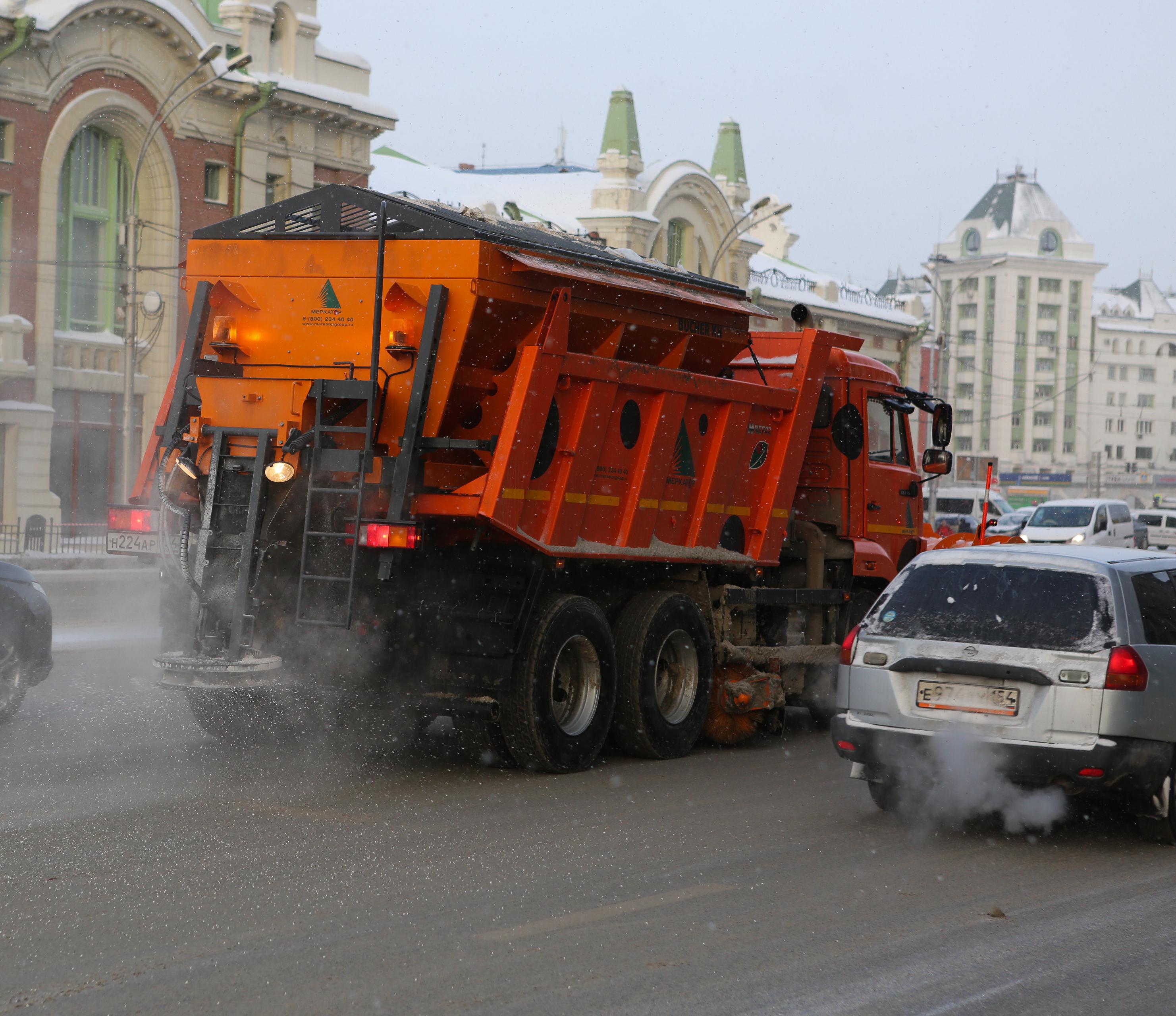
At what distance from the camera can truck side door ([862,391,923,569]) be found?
13469mm

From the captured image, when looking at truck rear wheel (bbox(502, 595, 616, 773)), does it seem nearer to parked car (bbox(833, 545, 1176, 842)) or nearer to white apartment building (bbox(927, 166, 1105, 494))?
parked car (bbox(833, 545, 1176, 842))

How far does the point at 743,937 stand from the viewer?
6332 millimetres

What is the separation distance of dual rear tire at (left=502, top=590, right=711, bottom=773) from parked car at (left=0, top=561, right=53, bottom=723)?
3.66 metres

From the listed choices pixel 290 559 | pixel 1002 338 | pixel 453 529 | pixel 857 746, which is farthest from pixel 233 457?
pixel 1002 338

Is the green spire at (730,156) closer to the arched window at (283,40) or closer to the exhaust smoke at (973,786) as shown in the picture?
the arched window at (283,40)

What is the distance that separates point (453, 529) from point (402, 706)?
47.1 inches

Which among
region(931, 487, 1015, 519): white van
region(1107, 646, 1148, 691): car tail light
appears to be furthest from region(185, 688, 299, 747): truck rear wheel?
region(931, 487, 1015, 519): white van

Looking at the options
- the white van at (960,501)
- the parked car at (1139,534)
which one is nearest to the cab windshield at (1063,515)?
the parked car at (1139,534)

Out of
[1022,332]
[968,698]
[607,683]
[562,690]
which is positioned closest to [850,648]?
[968,698]

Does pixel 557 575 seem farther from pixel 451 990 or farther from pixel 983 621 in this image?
pixel 451 990

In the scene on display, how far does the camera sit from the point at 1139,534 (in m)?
44.0

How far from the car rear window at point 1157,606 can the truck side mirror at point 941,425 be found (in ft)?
17.1

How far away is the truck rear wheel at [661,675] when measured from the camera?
10.6 metres

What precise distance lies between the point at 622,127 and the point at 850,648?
46.6 meters
